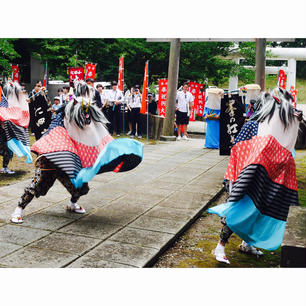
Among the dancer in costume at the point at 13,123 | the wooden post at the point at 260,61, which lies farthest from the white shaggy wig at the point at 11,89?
the wooden post at the point at 260,61

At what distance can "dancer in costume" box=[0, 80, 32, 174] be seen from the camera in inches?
294

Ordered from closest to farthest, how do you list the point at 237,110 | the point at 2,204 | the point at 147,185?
the point at 2,204
the point at 237,110
the point at 147,185

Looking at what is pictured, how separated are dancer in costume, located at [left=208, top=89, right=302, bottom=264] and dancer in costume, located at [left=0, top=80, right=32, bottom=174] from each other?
4830 mm

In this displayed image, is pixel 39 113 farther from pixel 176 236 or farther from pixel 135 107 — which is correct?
pixel 135 107

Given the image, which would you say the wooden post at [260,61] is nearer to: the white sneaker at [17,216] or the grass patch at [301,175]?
the grass patch at [301,175]

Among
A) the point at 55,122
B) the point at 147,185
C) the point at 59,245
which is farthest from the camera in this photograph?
the point at 147,185

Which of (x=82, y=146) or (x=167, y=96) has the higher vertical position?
(x=167, y=96)

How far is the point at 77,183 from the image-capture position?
4.57 meters

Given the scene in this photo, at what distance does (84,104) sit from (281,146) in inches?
92.4


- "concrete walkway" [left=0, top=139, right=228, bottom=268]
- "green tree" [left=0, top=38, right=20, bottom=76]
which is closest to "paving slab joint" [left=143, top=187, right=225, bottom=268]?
"concrete walkway" [left=0, top=139, right=228, bottom=268]

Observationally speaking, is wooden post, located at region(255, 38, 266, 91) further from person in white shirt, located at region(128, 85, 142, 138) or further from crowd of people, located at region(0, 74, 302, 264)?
person in white shirt, located at region(128, 85, 142, 138)

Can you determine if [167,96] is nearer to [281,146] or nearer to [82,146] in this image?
[82,146]

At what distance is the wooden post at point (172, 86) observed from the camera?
13203mm

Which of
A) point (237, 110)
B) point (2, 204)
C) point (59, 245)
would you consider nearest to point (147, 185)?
point (237, 110)
